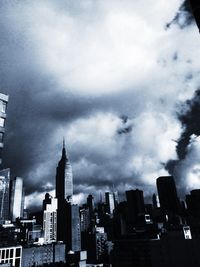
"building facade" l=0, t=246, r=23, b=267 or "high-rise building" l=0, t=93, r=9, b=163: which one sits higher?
"high-rise building" l=0, t=93, r=9, b=163

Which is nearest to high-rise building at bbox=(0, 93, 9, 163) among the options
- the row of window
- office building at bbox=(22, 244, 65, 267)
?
the row of window

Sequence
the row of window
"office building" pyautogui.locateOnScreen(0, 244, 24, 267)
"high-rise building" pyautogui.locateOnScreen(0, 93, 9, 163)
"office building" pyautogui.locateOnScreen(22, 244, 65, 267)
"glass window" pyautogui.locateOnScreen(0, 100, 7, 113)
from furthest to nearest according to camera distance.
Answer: "office building" pyautogui.locateOnScreen(22, 244, 65, 267) → the row of window → "office building" pyautogui.locateOnScreen(0, 244, 24, 267) → "glass window" pyautogui.locateOnScreen(0, 100, 7, 113) → "high-rise building" pyautogui.locateOnScreen(0, 93, 9, 163)

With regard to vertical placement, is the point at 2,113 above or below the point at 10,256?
above

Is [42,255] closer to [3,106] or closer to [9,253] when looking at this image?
[9,253]

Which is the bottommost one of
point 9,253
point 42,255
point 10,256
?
point 42,255

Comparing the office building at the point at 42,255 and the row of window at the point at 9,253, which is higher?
the row of window at the point at 9,253

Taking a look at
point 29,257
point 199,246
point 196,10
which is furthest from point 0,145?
point 29,257

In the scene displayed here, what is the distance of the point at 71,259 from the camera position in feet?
534

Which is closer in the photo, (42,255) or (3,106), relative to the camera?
(3,106)

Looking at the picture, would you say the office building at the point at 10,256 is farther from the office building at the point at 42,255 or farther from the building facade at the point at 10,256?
the office building at the point at 42,255

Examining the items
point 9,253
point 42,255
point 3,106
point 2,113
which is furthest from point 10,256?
point 3,106

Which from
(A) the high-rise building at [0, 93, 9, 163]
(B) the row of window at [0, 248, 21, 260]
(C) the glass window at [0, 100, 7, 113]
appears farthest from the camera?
(B) the row of window at [0, 248, 21, 260]

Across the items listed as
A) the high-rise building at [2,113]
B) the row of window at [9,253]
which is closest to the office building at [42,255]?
the row of window at [9,253]

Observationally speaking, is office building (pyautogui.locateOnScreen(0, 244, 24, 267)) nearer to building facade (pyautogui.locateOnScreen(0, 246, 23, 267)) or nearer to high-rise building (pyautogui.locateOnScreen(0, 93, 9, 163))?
building facade (pyautogui.locateOnScreen(0, 246, 23, 267))
